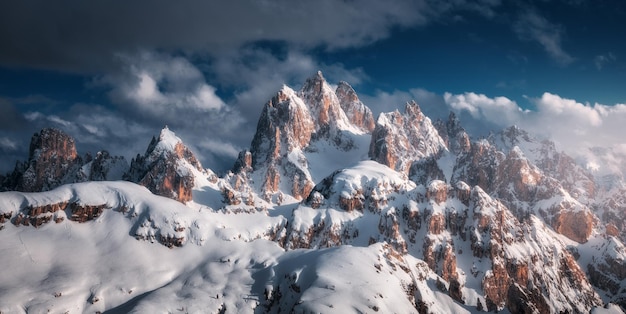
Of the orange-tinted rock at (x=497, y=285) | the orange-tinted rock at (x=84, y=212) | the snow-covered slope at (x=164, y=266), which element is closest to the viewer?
the snow-covered slope at (x=164, y=266)

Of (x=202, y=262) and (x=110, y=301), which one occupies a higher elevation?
(x=202, y=262)

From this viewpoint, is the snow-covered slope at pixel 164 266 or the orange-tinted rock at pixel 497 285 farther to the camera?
the orange-tinted rock at pixel 497 285

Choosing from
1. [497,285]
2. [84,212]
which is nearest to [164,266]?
[84,212]

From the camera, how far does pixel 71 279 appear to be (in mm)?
147250

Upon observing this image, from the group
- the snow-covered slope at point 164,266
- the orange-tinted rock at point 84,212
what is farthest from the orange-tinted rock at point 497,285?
the orange-tinted rock at point 84,212

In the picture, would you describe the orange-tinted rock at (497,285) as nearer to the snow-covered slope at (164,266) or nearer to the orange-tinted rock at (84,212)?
the snow-covered slope at (164,266)

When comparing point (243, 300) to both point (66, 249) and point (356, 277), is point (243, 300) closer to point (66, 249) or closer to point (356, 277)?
point (356, 277)

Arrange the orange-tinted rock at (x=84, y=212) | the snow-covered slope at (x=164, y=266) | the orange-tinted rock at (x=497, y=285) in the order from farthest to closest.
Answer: the orange-tinted rock at (x=497, y=285)
the orange-tinted rock at (x=84, y=212)
the snow-covered slope at (x=164, y=266)

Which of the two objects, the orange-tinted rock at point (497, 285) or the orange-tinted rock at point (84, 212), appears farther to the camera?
the orange-tinted rock at point (497, 285)

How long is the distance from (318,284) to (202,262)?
5977 centimetres

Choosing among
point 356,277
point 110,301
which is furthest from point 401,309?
point 110,301

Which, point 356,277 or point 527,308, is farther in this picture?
point 527,308

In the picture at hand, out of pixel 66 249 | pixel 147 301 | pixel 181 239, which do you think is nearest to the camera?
pixel 147 301

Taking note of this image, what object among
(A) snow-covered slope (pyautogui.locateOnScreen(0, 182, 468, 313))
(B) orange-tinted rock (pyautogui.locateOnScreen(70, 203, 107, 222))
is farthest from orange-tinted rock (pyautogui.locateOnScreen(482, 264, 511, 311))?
(B) orange-tinted rock (pyautogui.locateOnScreen(70, 203, 107, 222))
